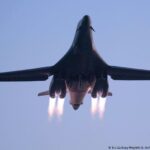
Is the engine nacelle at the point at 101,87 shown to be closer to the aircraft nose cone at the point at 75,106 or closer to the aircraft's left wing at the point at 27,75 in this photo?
the aircraft nose cone at the point at 75,106

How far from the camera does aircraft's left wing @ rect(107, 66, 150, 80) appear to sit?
5181 centimetres

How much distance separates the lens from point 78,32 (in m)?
46.8

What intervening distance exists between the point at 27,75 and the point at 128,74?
12.4 meters

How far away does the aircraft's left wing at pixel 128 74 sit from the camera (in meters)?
51.8

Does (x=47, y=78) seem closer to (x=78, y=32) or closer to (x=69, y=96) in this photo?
(x=69, y=96)

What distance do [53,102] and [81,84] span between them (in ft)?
17.2

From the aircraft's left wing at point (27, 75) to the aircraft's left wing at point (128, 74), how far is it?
7.72m

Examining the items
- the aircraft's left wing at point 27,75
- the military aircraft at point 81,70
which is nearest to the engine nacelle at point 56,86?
the military aircraft at point 81,70

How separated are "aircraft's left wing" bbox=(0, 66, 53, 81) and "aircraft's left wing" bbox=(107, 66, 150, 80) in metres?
7.72

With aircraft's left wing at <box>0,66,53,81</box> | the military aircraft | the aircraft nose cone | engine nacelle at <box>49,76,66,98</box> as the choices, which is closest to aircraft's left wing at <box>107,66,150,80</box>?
the military aircraft

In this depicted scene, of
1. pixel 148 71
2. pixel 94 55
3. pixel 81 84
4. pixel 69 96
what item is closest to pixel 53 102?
pixel 69 96

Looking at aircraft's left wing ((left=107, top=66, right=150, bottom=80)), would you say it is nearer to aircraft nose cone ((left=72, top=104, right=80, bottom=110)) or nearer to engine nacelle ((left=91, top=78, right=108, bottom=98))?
engine nacelle ((left=91, top=78, right=108, bottom=98))

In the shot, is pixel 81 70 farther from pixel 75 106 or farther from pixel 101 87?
pixel 75 106

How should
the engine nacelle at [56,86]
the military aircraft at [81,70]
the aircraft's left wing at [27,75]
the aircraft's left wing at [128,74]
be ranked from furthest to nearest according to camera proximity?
the aircraft's left wing at [128,74], the aircraft's left wing at [27,75], the engine nacelle at [56,86], the military aircraft at [81,70]
